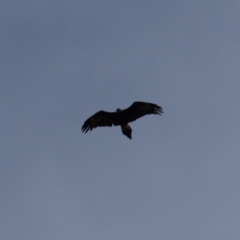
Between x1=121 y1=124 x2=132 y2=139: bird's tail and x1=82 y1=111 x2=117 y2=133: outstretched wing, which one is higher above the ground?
x1=82 y1=111 x2=117 y2=133: outstretched wing

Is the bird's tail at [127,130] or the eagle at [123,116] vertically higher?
the eagle at [123,116]

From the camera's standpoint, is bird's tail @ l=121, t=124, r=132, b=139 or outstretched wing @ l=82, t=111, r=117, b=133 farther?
outstretched wing @ l=82, t=111, r=117, b=133

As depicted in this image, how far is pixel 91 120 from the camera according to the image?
1109 inches

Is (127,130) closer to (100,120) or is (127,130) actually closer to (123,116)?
(123,116)

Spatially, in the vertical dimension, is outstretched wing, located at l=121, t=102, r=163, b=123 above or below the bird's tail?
above

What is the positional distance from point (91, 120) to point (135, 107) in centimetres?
235

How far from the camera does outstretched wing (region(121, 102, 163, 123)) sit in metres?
27.0

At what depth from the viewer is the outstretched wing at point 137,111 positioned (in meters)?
27.0


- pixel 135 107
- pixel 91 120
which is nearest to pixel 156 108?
pixel 135 107

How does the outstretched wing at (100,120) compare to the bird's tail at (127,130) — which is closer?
the bird's tail at (127,130)

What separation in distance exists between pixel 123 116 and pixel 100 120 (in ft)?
4.23

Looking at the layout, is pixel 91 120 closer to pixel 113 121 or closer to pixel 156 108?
pixel 113 121

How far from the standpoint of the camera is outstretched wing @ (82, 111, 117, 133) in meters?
27.7

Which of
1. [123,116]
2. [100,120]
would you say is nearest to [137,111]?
[123,116]
